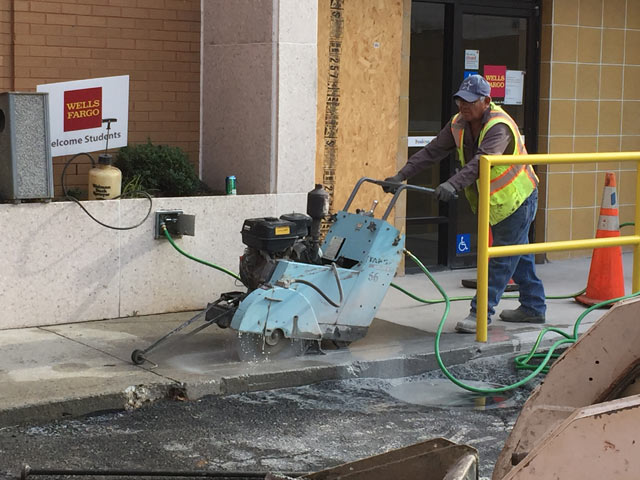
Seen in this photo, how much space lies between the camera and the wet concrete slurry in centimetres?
539

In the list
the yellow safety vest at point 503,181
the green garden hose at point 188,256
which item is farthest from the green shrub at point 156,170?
the yellow safety vest at point 503,181

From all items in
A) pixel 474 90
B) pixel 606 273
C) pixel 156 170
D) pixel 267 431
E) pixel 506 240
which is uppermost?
pixel 474 90

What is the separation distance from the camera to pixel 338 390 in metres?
6.86

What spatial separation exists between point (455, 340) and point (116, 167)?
2940 millimetres

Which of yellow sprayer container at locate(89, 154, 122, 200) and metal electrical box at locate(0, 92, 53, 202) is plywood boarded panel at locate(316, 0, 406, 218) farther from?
metal electrical box at locate(0, 92, 53, 202)

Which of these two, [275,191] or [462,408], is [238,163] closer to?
[275,191]

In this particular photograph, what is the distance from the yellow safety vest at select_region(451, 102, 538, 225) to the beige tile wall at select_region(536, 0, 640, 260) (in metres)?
3.54

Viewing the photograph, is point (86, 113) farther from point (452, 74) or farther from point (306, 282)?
point (452, 74)

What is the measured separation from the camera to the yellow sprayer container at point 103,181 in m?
8.18

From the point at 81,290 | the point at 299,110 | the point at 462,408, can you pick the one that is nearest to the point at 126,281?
the point at 81,290

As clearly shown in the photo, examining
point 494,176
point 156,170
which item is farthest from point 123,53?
point 494,176

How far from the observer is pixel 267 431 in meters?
5.91

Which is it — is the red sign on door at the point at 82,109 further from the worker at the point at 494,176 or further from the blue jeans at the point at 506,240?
the blue jeans at the point at 506,240

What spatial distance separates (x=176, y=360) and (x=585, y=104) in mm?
6505
